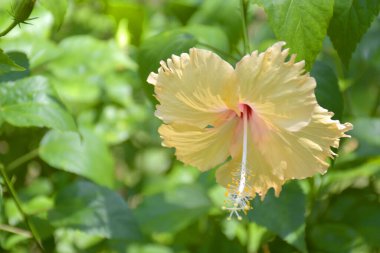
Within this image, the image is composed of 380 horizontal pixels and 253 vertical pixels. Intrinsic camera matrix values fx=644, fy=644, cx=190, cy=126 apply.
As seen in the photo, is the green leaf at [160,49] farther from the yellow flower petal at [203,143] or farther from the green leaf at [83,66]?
the green leaf at [83,66]

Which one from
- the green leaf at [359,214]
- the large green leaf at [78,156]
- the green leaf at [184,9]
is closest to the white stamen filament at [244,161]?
the large green leaf at [78,156]

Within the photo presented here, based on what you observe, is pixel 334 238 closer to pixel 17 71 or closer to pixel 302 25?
pixel 302 25

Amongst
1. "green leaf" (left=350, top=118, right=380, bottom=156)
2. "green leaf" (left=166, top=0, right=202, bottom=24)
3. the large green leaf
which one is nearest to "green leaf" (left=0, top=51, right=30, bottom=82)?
the large green leaf

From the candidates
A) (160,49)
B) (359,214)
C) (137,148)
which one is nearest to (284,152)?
(160,49)

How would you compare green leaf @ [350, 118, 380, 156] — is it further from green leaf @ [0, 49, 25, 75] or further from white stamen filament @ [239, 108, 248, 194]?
green leaf @ [0, 49, 25, 75]

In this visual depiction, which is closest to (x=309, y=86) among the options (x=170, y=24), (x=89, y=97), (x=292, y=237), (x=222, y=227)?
(x=292, y=237)
